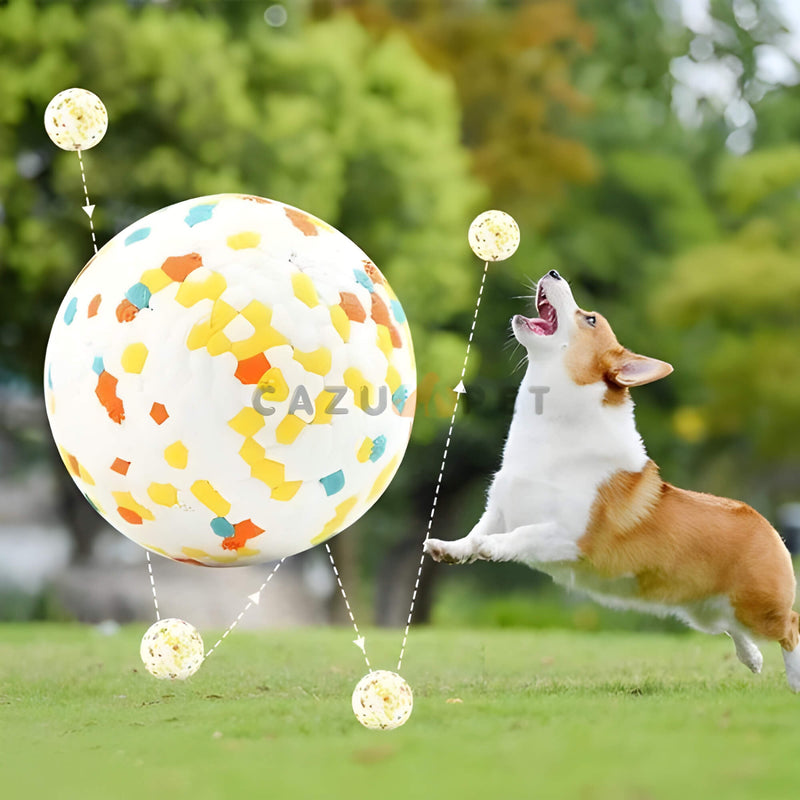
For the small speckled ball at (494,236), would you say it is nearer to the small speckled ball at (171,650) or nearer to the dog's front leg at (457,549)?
the dog's front leg at (457,549)

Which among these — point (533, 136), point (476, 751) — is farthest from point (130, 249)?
point (533, 136)

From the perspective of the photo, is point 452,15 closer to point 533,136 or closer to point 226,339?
point 533,136

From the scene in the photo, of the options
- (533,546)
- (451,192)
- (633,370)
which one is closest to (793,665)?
(533,546)

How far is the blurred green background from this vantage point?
10062 millimetres

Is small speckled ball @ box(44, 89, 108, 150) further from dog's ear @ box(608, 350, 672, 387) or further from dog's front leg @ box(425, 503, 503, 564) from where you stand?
dog's ear @ box(608, 350, 672, 387)

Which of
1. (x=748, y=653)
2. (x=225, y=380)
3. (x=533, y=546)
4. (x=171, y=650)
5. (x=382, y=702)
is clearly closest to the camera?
(x=382, y=702)

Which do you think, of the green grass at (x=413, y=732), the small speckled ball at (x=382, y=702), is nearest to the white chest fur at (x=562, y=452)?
the green grass at (x=413, y=732)

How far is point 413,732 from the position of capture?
3961mm

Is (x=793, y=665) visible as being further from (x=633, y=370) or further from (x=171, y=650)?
(x=171, y=650)

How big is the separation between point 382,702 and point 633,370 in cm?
166

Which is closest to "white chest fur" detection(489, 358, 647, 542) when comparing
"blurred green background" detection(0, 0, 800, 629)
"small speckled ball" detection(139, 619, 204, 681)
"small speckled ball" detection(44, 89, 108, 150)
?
"small speckled ball" detection(139, 619, 204, 681)

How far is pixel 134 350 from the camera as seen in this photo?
4082 millimetres

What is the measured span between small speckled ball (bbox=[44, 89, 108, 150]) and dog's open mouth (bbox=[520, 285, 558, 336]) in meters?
1.89

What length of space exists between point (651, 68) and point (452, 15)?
3.09 meters
